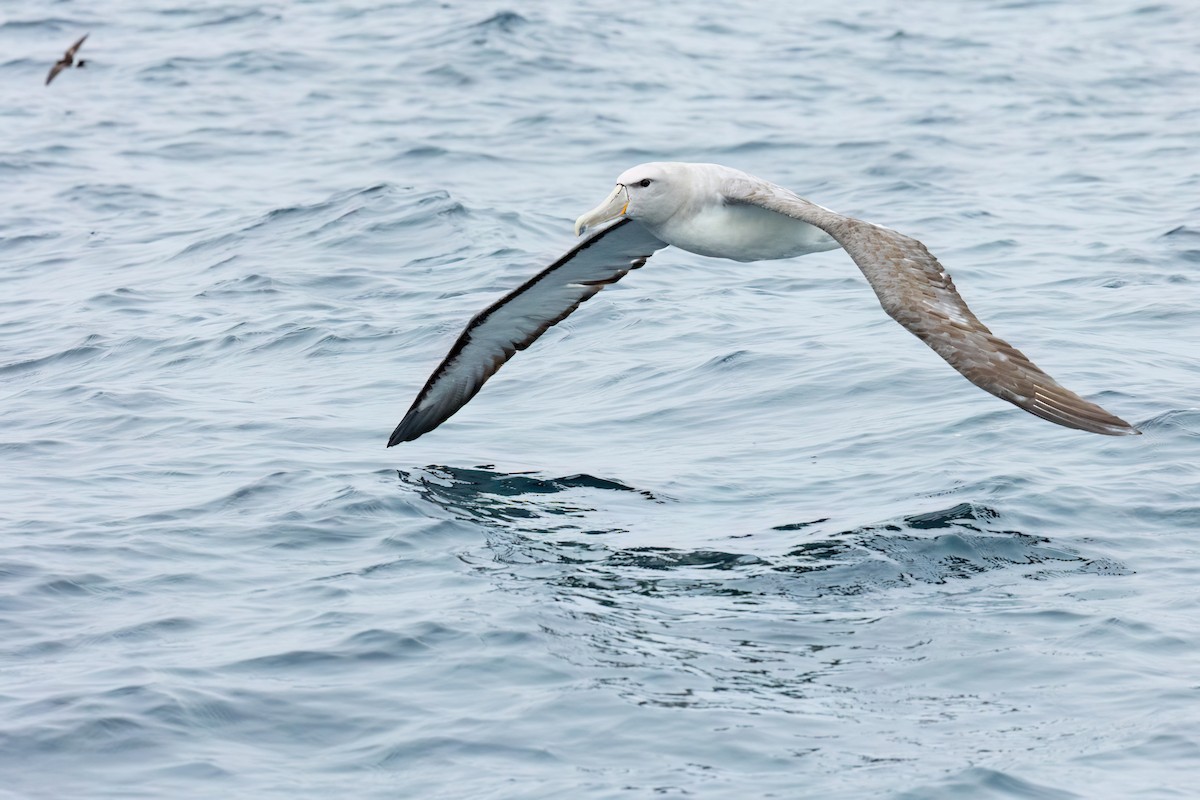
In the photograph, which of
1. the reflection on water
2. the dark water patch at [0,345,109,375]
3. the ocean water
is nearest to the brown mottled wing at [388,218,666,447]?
the ocean water

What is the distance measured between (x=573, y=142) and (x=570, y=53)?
5278 millimetres

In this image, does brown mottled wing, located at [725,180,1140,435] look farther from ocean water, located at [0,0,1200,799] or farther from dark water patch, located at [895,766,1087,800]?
dark water patch, located at [895,766,1087,800]

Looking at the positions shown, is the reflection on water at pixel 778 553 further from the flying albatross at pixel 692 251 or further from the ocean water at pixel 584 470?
the flying albatross at pixel 692 251

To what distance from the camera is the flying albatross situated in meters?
9.23

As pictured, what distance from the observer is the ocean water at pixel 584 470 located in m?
7.66

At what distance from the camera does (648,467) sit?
11.5m

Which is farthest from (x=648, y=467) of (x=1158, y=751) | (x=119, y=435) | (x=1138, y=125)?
(x=1138, y=125)

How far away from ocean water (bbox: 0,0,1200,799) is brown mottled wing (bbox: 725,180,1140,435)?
3.73ft

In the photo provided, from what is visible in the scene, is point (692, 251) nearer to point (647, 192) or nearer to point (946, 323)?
point (647, 192)

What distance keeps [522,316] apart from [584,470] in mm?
1321

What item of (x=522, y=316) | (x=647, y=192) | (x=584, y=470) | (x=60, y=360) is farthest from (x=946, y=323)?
(x=60, y=360)

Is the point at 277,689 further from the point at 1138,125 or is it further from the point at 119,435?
the point at 1138,125

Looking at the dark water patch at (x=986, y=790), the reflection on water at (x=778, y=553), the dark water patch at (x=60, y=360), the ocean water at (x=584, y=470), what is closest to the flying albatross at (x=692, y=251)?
the ocean water at (x=584, y=470)

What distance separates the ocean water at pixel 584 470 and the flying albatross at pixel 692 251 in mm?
720
